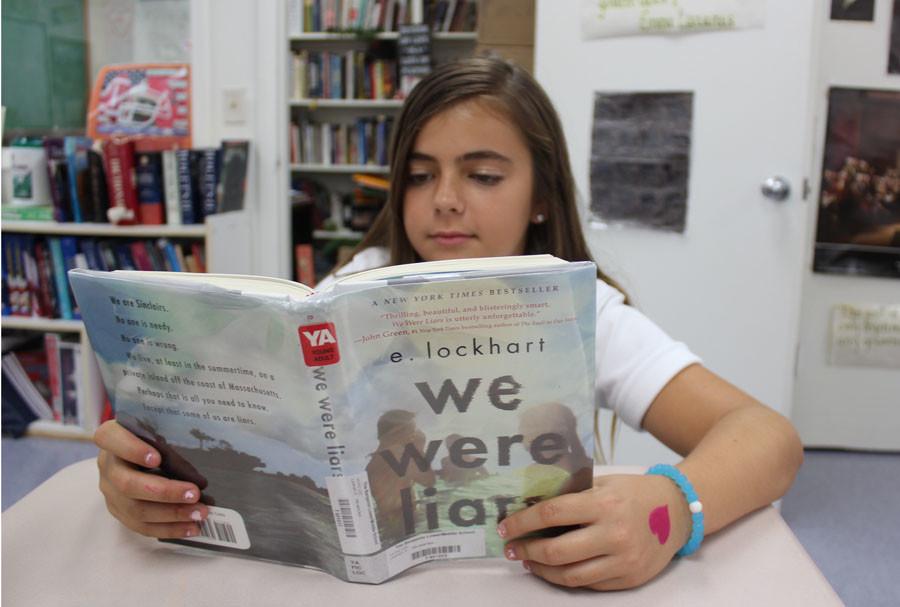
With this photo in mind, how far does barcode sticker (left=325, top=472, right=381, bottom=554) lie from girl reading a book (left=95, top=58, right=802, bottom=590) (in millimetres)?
100

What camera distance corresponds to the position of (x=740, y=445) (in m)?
0.75

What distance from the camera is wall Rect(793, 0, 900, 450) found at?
2.43 metres

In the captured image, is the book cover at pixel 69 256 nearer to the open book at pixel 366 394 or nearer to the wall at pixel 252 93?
the wall at pixel 252 93

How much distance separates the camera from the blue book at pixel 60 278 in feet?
8.39

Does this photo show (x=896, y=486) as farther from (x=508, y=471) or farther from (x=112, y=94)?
(x=112, y=94)

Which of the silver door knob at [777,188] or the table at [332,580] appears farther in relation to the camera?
the silver door knob at [777,188]

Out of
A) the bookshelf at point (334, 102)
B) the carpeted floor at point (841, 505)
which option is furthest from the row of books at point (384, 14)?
the carpeted floor at point (841, 505)

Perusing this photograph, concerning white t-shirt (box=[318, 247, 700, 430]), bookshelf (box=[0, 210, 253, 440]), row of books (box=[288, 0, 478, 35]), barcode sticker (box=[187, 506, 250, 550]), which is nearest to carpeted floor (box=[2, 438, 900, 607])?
bookshelf (box=[0, 210, 253, 440])

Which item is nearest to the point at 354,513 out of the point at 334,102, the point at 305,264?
the point at 305,264

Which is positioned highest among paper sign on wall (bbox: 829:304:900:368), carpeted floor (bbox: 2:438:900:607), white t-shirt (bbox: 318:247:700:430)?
white t-shirt (bbox: 318:247:700:430)

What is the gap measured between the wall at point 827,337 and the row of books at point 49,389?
7.53 ft

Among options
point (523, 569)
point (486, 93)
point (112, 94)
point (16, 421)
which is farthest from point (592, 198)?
point (16, 421)

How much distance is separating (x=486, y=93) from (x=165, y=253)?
177 centimetres

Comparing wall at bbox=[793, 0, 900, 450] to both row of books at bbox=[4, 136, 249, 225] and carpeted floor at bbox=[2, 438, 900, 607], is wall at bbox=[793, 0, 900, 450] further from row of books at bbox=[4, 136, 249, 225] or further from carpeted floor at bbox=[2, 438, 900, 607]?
row of books at bbox=[4, 136, 249, 225]
